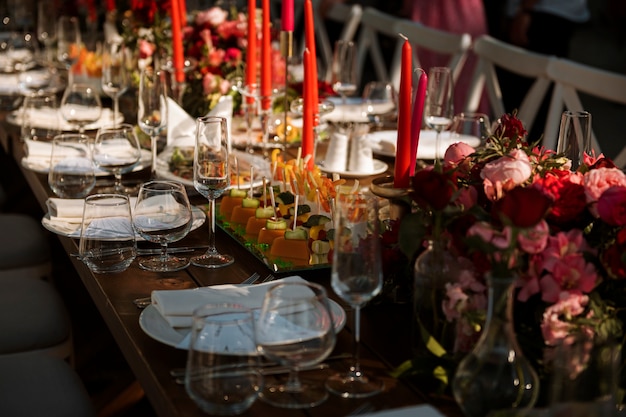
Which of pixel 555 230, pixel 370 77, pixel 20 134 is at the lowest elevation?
pixel 370 77

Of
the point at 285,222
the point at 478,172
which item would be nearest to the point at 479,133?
the point at 285,222

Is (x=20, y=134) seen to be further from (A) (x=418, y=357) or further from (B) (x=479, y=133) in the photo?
(A) (x=418, y=357)

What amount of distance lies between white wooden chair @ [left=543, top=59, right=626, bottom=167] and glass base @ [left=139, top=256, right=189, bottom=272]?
1485mm

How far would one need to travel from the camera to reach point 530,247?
1.35 meters

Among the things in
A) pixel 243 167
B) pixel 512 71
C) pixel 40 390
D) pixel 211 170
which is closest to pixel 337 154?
pixel 243 167

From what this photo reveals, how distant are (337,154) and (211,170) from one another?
71cm

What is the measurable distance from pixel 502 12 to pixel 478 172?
15.9 ft

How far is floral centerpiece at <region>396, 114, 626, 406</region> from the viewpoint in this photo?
4.41 ft

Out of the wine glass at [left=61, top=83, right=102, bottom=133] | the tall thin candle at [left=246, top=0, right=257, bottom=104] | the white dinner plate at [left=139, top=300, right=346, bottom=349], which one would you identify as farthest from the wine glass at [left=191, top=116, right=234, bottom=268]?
the wine glass at [left=61, top=83, right=102, bottom=133]

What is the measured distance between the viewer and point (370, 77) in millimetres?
7516

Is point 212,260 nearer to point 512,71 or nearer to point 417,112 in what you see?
point 417,112

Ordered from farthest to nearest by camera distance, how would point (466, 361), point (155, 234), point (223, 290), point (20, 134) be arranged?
point (20, 134) → point (155, 234) → point (223, 290) → point (466, 361)

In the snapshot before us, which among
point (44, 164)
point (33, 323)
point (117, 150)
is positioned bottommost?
point (33, 323)

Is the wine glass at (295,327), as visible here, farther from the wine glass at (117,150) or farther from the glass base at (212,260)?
the wine glass at (117,150)
